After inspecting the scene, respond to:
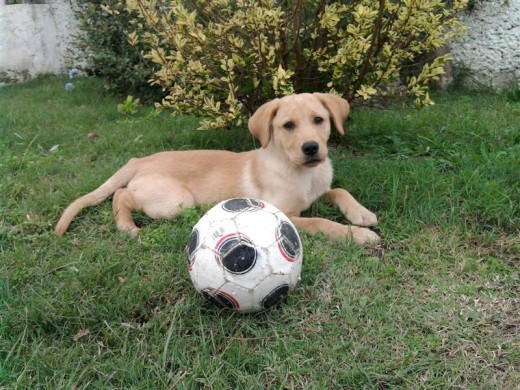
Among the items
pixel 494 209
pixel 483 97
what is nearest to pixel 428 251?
pixel 494 209

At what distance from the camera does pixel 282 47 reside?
14.1ft

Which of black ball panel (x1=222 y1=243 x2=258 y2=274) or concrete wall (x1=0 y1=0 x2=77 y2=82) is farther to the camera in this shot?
concrete wall (x1=0 y1=0 x2=77 y2=82)

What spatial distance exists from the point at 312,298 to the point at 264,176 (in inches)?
53.2

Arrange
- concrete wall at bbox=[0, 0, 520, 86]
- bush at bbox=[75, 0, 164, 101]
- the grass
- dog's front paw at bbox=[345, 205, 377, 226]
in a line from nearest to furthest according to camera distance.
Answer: the grass < dog's front paw at bbox=[345, 205, 377, 226] < bush at bbox=[75, 0, 164, 101] < concrete wall at bbox=[0, 0, 520, 86]

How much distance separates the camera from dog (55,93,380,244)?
344 centimetres

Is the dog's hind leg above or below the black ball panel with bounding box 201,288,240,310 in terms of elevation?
below

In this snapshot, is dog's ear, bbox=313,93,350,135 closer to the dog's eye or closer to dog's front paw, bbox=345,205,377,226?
the dog's eye

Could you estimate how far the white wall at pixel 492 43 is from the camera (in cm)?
727

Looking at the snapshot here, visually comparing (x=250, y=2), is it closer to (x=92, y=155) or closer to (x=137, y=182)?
(x=137, y=182)

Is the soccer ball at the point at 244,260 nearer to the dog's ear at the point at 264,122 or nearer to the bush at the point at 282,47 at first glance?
the dog's ear at the point at 264,122

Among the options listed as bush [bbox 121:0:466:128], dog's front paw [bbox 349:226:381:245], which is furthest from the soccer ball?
bush [bbox 121:0:466:128]

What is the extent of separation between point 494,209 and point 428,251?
630 mm

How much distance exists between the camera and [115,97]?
785cm

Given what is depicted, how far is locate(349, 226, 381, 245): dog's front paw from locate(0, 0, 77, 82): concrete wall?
26.0 feet
